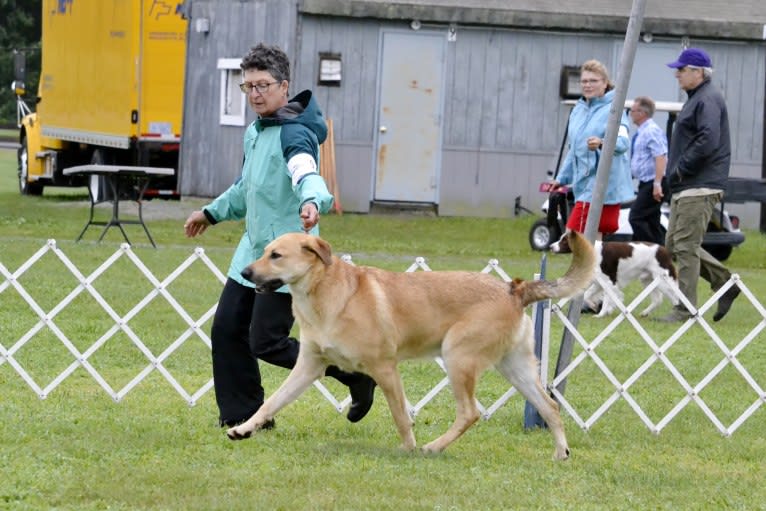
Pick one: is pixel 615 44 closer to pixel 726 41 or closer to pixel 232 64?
pixel 726 41

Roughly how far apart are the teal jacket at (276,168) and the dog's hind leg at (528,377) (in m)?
1.09

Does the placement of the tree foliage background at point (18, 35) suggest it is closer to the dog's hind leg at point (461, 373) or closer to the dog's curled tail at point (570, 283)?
the dog's curled tail at point (570, 283)

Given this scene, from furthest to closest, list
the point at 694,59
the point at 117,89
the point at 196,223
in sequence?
the point at 117,89 < the point at 694,59 < the point at 196,223

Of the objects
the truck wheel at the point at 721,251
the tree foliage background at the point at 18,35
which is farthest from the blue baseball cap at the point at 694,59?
the tree foliage background at the point at 18,35

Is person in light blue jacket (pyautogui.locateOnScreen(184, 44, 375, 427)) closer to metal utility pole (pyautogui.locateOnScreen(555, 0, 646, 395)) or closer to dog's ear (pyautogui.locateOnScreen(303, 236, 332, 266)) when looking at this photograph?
dog's ear (pyautogui.locateOnScreen(303, 236, 332, 266))

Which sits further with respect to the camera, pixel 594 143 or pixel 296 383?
pixel 594 143

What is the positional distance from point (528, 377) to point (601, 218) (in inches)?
138

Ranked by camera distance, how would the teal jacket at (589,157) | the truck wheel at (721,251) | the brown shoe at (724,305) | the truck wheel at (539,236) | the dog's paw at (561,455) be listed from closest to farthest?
the dog's paw at (561,455) < the teal jacket at (589,157) < the brown shoe at (724,305) < the truck wheel at (721,251) < the truck wheel at (539,236)

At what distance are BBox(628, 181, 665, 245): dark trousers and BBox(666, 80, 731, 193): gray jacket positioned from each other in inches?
87.7

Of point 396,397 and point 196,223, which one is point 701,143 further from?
point 396,397

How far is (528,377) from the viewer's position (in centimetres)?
686

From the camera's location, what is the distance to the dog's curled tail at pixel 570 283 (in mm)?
6770

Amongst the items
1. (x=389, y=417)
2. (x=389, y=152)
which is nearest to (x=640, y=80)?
(x=389, y=152)

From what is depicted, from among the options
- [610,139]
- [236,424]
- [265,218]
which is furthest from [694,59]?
[236,424]
